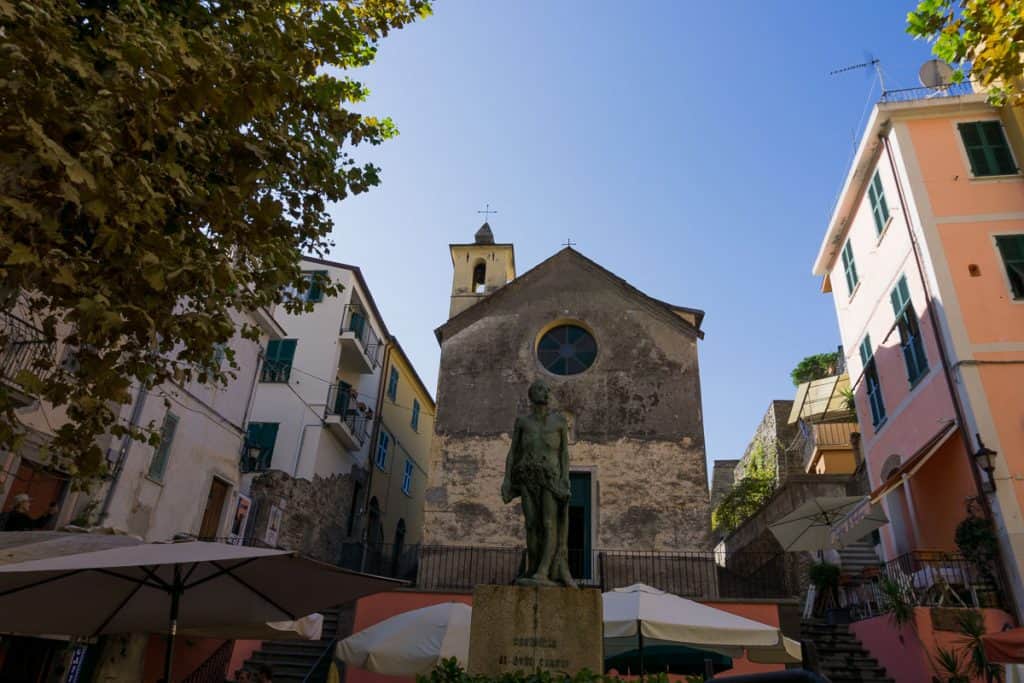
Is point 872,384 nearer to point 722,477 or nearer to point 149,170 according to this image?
point 149,170

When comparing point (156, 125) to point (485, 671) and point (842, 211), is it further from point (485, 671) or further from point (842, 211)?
point (842, 211)

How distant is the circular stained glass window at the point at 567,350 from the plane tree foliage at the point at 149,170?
35.0ft

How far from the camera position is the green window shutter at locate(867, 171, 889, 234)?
16.8 m

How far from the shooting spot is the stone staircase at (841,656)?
1271cm

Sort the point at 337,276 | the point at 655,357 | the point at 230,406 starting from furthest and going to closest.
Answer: the point at 337,276
the point at 655,357
the point at 230,406

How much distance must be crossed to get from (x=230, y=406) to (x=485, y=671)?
40.1 ft

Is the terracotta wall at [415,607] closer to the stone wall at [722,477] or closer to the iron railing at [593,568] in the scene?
the iron railing at [593,568]

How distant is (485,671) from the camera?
649 cm

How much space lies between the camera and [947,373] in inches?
538

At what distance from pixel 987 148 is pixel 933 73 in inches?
153

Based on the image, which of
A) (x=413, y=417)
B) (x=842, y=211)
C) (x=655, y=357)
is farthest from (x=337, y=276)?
(x=842, y=211)

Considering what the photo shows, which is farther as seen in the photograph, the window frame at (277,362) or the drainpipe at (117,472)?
the window frame at (277,362)

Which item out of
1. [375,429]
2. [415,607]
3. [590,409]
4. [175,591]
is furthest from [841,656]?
[375,429]

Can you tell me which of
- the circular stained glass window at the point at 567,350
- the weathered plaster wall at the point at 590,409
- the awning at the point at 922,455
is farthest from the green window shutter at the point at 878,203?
the circular stained glass window at the point at 567,350
